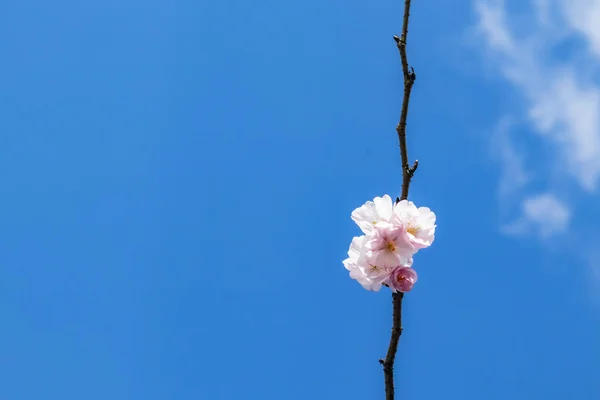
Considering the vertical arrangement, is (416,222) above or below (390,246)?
above

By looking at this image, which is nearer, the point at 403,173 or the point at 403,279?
the point at 403,173

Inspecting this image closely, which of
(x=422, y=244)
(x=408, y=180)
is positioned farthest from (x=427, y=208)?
(x=408, y=180)

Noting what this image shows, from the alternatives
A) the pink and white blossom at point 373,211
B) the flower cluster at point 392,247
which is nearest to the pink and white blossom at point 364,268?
the flower cluster at point 392,247

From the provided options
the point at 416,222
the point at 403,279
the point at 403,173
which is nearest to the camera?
the point at 403,173

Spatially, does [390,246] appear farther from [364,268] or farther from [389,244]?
[364,268]

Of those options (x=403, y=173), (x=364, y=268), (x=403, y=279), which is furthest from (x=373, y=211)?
(x=403, y=173)

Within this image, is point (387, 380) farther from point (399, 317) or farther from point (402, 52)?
point (402, 52)
